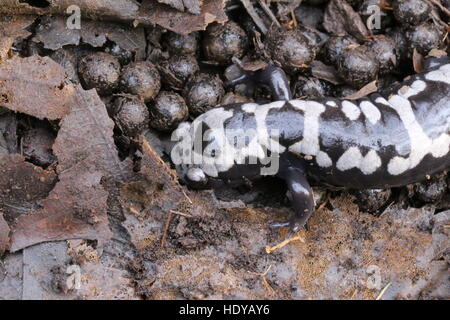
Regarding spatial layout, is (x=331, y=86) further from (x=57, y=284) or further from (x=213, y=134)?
(x=57, y=284)

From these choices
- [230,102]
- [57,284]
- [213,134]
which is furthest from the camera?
[230,102]

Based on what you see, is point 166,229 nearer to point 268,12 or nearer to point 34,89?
point 34,89

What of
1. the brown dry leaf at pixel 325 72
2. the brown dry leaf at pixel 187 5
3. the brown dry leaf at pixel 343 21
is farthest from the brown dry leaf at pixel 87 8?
the brown dry leaf at pixel 343 21

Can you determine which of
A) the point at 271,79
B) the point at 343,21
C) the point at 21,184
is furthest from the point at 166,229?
the point at 343,21

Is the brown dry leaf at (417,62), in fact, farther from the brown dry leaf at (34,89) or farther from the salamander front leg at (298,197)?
the brown dry leaf at (34,89)

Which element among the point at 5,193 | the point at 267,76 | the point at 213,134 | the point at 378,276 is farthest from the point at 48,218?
the point at 378,276
